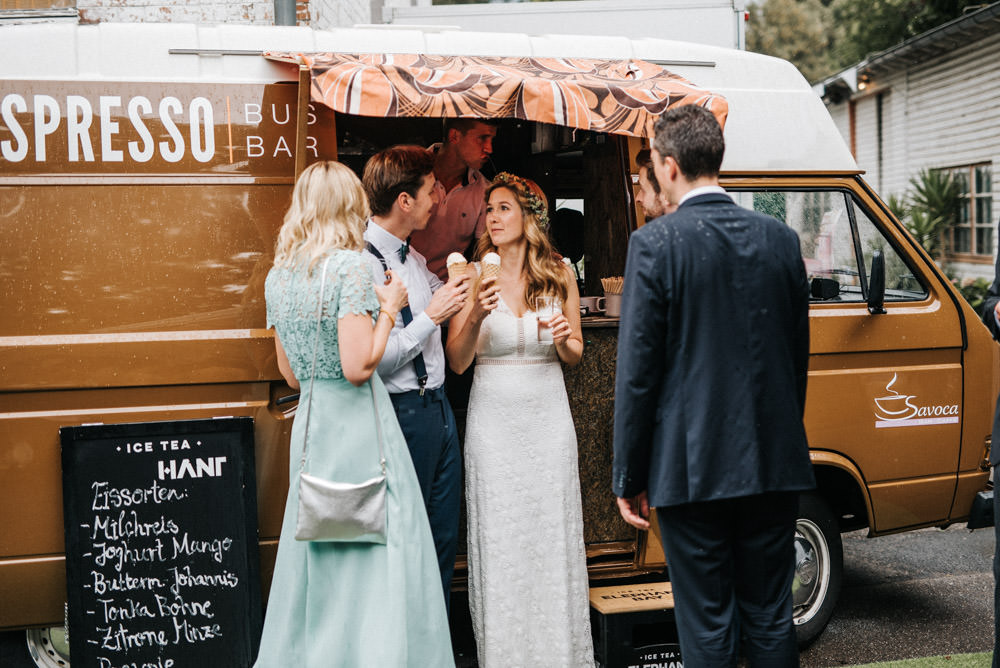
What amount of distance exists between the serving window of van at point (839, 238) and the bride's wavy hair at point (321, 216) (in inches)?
87.4

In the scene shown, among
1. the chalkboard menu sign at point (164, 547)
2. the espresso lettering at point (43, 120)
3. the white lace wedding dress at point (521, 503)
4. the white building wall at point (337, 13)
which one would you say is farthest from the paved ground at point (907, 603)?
the white building wall at point (337, 13)

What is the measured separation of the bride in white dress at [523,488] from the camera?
4.03 m

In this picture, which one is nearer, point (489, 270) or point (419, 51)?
point (489, 270)

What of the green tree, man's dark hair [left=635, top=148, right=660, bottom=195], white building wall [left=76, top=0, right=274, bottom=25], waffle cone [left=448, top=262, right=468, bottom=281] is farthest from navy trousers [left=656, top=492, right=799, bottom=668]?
the green tree

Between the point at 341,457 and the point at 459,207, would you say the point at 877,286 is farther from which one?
the point at 341,457

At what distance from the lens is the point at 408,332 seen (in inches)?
146

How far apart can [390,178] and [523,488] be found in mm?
1435

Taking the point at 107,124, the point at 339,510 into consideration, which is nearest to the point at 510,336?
the point at 339,510

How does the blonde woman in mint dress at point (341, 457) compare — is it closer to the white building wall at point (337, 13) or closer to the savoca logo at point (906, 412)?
the savoca logo at point (906, 412)

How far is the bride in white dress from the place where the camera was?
13.2ft

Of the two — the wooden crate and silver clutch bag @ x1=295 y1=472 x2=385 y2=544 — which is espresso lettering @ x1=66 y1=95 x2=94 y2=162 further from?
the wooden crate

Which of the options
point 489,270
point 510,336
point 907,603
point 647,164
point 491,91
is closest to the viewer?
point 491,91

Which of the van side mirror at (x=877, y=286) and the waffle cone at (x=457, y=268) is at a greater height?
the waffle cone at (x=457, y=268)

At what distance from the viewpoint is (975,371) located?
4.88m
